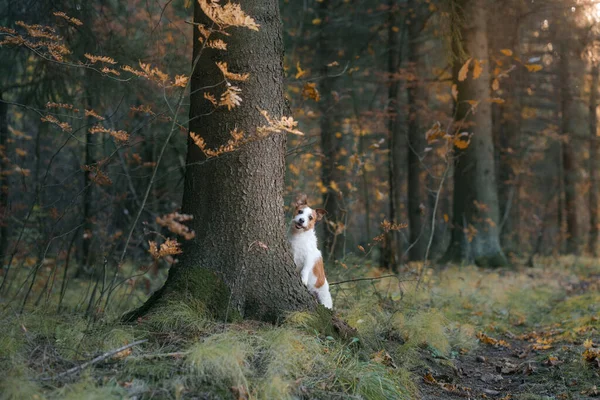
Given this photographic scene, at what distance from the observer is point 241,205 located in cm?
482

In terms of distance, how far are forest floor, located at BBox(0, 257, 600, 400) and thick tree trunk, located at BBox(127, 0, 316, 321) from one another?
25 centimetres

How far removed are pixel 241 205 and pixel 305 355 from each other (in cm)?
139

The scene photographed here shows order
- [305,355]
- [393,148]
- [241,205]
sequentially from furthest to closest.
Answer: [393,148]
[241,205]
[305,355]

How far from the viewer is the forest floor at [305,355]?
11.2 feet

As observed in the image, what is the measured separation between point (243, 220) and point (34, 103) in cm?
468

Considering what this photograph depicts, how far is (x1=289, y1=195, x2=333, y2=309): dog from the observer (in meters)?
5.79

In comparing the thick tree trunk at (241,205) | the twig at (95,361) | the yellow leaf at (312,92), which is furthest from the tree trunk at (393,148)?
the twig at (95,361)

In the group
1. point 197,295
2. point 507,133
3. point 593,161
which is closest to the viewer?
point 197,295

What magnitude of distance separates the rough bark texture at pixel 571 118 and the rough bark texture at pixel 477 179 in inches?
148

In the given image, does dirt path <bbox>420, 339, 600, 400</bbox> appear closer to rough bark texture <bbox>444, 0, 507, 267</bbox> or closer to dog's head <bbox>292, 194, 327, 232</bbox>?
dog's head <bbox>292, 194, 327, 232</bbox>

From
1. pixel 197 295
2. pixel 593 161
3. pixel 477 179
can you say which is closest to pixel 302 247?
pixel 197 295

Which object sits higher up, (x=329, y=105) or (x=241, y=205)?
(x=329, y=105)

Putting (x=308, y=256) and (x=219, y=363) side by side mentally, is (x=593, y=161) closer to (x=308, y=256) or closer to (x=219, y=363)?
(x=308, y=256)

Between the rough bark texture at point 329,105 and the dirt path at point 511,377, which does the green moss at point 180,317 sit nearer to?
the dirt path at point 511,377
